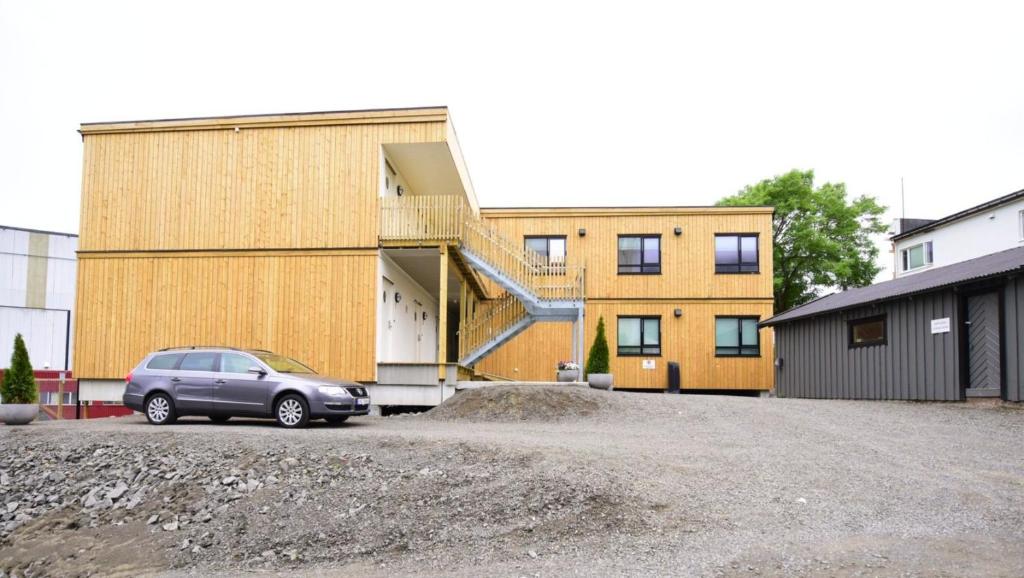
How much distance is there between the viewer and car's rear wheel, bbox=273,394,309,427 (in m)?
13.2

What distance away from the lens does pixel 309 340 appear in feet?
58.9

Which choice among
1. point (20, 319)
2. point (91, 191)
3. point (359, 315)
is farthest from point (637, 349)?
point (20, 319)

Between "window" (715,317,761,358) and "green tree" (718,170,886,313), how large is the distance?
47.6ft

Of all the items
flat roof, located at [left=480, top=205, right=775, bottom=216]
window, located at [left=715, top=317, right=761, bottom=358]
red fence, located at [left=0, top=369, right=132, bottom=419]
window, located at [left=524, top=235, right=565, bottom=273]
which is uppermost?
flat roof, located at [left=480, top=205, right=775, bottom=216]

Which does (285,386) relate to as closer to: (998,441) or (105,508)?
(105,508)

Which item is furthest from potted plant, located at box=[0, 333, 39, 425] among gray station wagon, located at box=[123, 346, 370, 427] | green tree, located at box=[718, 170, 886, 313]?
green tree, located at box=[718, 170, 886, 313]

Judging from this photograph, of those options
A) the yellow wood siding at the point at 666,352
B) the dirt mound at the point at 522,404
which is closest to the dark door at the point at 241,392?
the dirt mound at the point at 522,404

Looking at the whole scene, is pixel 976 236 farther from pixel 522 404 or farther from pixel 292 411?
pixel 292 411

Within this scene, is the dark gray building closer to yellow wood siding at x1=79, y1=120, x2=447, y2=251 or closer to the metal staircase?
the metal staircase

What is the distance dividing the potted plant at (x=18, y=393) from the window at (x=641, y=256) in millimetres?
17706

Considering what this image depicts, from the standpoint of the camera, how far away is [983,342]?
15203 mm

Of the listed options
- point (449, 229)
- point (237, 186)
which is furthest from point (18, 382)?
point (449, 229)

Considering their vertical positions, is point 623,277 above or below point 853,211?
below

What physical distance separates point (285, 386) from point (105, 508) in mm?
3918
